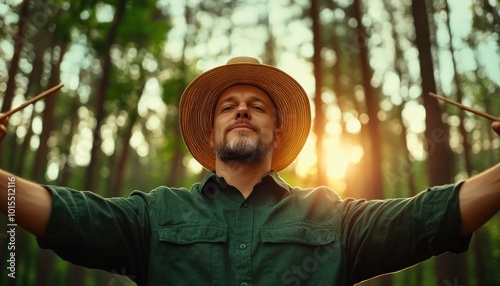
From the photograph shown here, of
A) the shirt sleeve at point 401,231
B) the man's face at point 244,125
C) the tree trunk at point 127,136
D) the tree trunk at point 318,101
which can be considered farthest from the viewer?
the tree trunk at point 127,136

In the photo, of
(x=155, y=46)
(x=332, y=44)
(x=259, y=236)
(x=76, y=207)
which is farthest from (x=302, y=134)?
(x=332, y=44)

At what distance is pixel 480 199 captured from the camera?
223 centimetres

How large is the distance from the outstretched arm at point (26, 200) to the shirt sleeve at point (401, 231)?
152cm

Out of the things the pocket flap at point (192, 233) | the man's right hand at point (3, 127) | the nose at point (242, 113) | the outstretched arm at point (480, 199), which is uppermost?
the nose at point (242, 113)

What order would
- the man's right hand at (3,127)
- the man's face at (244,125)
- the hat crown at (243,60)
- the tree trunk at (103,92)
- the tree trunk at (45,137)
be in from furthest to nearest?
the tree trunk at (45,137) → the tree trunk at (103,92) → the hat crown at (243,60) → the man's face at (244,125) → the man's right hand at (3,127)

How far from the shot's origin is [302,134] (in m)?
Result: 3.76

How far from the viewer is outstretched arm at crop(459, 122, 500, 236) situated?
2203 millimetres

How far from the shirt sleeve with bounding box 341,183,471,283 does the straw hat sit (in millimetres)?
1118

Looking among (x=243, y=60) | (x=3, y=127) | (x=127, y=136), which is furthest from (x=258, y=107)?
(x=127, y=136)

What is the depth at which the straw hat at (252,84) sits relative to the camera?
350 centimetres

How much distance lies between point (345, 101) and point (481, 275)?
772 centimetres

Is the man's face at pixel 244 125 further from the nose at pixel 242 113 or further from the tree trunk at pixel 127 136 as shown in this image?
the tree trunk at pixel 127 136

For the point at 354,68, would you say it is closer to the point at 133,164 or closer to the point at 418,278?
the point at 418,278

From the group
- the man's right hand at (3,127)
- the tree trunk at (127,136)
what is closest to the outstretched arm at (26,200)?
the man's right hand at (3,127)
